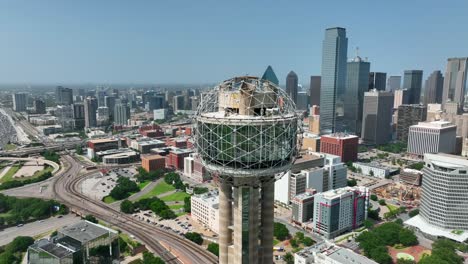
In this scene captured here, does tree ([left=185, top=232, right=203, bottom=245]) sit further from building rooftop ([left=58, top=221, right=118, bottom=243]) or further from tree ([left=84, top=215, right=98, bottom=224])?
building rooftop ([left=58, top=221, right=118, bottom=243])

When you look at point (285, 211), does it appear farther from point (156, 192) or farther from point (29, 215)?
point (29, 215)

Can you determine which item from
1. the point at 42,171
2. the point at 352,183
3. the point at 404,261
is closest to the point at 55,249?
the point at 404,261

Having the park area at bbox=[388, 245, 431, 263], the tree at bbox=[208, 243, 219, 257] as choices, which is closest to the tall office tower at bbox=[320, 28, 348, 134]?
the park area at bbox=[388, 245, 431, 263]

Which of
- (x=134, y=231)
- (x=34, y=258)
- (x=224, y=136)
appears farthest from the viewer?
(x=134, y=231)

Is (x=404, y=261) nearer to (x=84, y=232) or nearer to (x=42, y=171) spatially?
(x=84, y=232)

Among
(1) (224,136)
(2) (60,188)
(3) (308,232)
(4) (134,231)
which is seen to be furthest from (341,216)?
(2) (60,188)

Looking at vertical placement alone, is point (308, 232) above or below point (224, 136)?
below
